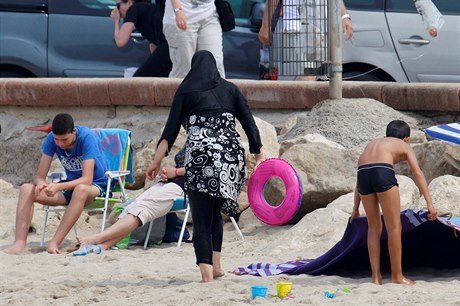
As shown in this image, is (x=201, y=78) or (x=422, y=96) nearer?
(x=201, y=78)

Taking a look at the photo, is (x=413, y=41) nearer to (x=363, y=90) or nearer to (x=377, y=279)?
(x=363, y=90)

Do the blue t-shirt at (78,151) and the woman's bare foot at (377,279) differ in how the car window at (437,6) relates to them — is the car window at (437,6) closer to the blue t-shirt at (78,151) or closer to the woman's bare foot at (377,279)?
the blue t-shirt at (78,151)

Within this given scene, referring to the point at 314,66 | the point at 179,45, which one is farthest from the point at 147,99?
the point at 314,66

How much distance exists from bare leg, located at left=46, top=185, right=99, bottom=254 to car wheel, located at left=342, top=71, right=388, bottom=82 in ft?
12.2

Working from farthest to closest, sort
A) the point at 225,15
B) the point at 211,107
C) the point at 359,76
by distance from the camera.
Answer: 1. the point at 359,76
2. the point at 225,15
3. the point at 211,107

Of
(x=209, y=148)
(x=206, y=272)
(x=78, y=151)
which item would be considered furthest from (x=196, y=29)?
(x=206, y=272)

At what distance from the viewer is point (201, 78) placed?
9.38 m

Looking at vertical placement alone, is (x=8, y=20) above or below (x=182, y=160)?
above

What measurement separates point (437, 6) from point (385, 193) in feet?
16.8

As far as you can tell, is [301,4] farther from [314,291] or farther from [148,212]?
[314,291]

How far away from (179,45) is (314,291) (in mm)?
5095

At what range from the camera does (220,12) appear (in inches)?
530

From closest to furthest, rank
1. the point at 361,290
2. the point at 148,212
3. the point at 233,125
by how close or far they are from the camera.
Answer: the point at 361,290 → the point at 233,125 → the point at 148,212

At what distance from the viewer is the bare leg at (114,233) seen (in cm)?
1095
